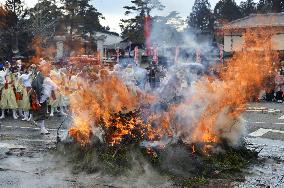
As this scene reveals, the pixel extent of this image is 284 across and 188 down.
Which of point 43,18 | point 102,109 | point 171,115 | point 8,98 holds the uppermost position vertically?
point 43,18

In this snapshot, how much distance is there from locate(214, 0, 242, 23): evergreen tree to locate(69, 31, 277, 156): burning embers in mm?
34269

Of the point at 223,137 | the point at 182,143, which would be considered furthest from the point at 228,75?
the point at 182,143

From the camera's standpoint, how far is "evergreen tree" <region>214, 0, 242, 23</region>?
1694 inches

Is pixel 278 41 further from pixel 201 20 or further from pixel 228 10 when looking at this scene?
pixel 228 10

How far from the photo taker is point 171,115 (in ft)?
28.3

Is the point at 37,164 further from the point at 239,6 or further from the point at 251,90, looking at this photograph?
the point at 239,6

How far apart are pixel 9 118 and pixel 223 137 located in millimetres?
9876

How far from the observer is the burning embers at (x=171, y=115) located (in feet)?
27.8

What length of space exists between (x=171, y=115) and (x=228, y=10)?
123 ft

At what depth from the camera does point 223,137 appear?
8766mm

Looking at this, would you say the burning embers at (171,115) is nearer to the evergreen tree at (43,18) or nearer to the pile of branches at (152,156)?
the pile of branches at (152,156)

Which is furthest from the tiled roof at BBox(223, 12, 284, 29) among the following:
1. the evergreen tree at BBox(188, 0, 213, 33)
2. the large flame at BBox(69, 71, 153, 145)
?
the large flame at BBox(69, 71, 153, 145)

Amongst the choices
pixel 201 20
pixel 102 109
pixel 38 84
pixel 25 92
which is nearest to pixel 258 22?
pixel 201 20

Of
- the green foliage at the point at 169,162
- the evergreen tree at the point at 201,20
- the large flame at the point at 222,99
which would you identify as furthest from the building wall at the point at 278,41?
the green foliage at the point at 169,162
